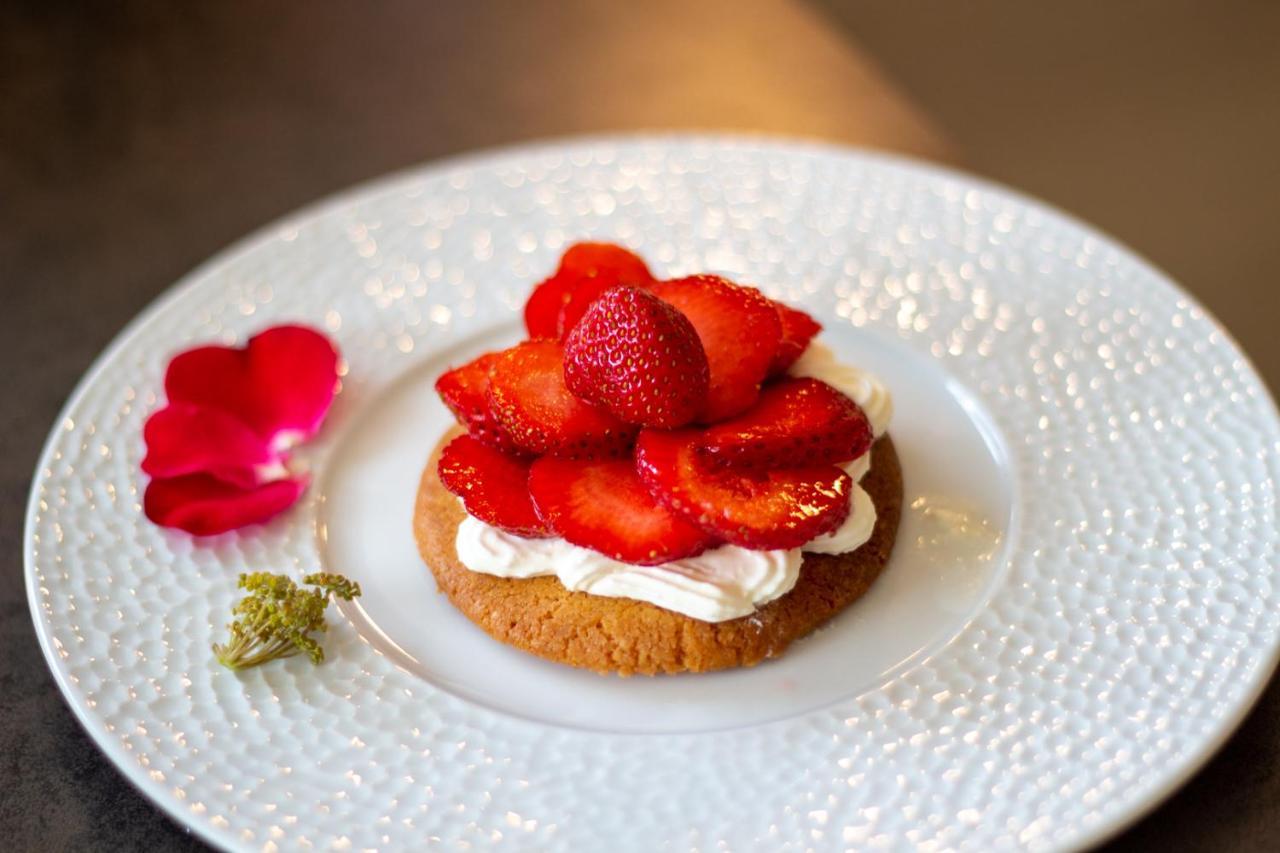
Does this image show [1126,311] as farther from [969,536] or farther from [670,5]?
[670,5]

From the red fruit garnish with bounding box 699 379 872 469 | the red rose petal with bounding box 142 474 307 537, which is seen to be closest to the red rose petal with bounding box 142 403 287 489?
the red rose petal with bounding box 142 474 307 537

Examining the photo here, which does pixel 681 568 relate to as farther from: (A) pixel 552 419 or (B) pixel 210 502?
(B) pixel 210 502

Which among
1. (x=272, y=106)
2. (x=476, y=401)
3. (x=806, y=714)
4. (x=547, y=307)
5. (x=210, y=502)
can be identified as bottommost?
(x=806, y=714)

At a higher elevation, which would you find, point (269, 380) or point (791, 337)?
point (791, 337)

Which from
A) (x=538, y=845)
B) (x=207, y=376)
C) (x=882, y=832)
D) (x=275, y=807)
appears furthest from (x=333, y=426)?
(x=882, y=832)

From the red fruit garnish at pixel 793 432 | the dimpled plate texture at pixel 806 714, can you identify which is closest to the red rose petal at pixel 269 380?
the dimpled plate texture at pixel 806 714

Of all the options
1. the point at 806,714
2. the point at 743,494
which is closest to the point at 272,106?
the point at 743,494
